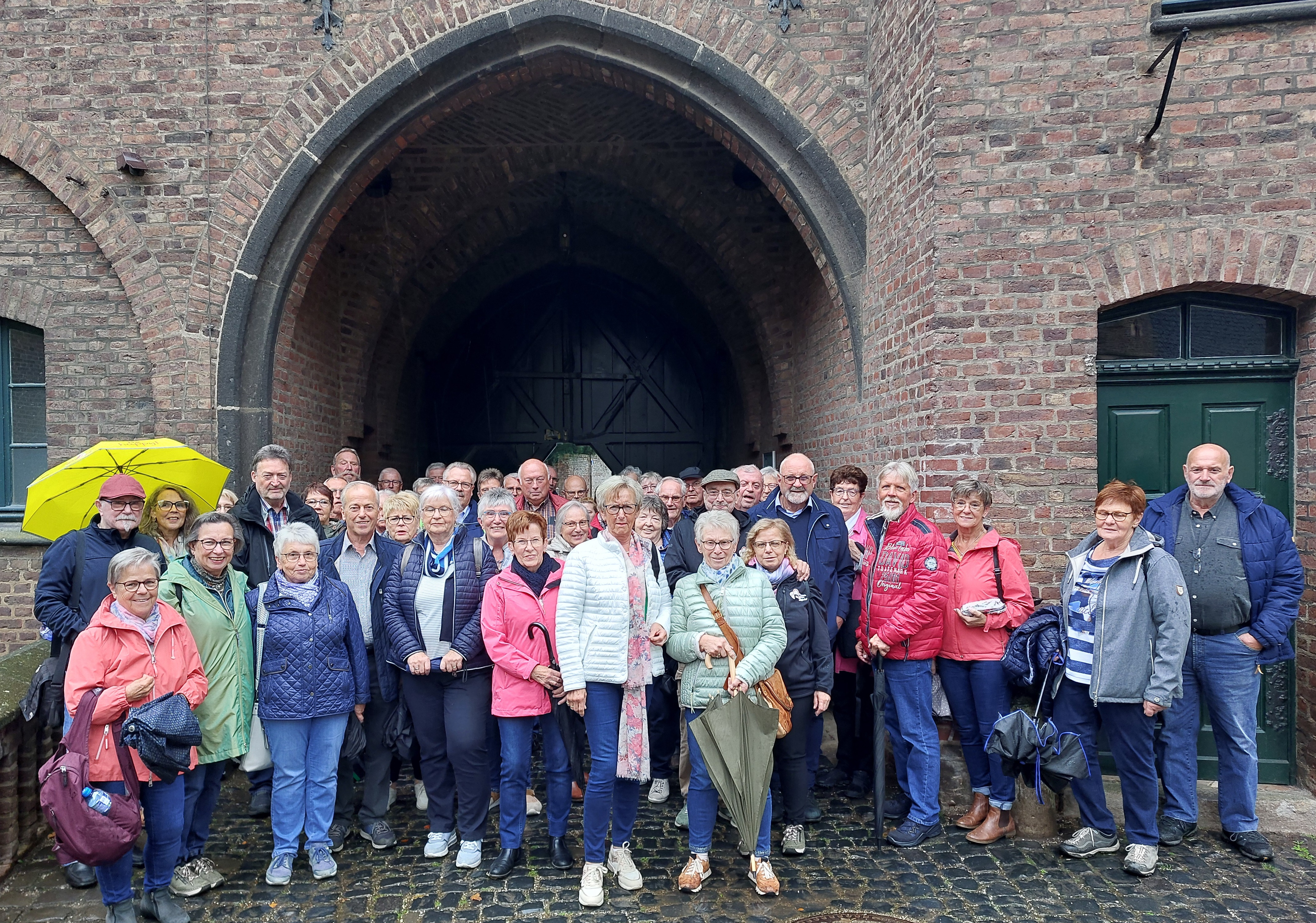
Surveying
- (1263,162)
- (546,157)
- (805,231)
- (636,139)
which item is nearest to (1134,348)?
(1263,162)

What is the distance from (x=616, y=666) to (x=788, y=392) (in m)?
5.07

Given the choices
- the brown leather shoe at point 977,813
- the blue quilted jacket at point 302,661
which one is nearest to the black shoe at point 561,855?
the blue quilted jacket at point 302,661

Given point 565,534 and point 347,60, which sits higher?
point 347,60

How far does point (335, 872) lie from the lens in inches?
151

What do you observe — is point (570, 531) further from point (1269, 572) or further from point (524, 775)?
point (1269, 572)

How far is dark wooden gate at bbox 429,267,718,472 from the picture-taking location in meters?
10.8

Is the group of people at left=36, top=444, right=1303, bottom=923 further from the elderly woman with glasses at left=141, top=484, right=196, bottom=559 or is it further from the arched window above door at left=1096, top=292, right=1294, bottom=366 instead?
the arched window above door at left=1096, top=292, right=1294, bottom=366

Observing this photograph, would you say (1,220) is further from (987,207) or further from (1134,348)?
(1134,348)

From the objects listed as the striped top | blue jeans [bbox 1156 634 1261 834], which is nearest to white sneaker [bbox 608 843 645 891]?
the striped top

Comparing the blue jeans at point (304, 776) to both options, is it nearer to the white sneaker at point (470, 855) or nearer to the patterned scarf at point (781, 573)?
the white sneaker at point (470, 855)

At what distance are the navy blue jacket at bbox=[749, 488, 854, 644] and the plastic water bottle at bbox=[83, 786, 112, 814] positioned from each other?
3170 mm

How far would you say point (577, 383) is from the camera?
1086 centimetres

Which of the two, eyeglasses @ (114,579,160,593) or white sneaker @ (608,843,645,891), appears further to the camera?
white sneaker @ (608,843,645,891)

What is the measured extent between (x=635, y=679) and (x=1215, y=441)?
12.7ft
